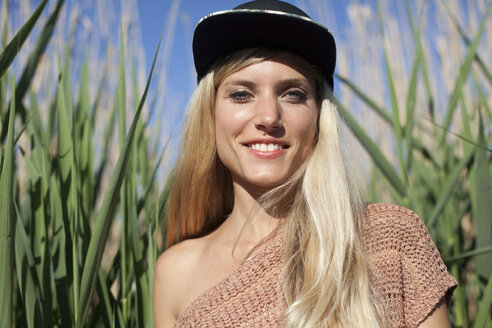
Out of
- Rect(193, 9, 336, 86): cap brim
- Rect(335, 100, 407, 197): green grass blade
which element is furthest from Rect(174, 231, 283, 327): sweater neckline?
Rect(193, 9, 336, 86): cap brim

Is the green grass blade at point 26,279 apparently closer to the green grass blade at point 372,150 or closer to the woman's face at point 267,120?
the woman's face at point 267,120

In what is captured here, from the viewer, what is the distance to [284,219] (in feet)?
3.13

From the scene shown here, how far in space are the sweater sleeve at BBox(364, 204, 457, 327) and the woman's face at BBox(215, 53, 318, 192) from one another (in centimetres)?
19

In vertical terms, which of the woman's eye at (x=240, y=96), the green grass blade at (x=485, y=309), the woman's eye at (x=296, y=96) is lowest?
the green grass blade at (x=485, y=309)

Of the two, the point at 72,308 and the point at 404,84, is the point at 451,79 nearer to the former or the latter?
the point at 404,84

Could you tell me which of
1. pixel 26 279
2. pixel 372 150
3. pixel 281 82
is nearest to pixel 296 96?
pixel 281 82

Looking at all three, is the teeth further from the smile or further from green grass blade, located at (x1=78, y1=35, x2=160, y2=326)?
green grass blade, located at (x1=78, y1=35, x2=160, y2=326)

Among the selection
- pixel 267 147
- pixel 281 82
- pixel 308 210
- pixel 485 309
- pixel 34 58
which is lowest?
pixel 485 309

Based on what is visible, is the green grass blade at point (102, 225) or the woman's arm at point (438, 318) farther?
the woman's arm at point (438, 318)

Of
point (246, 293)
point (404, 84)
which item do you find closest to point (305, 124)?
point (246, 293)

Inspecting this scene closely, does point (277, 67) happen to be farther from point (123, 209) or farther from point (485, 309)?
point (485, 309)

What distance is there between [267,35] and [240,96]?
123 millimetres

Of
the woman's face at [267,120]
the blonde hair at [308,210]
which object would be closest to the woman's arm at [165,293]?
the blonde hair at [308,210]

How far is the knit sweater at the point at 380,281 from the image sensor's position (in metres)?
0.80
